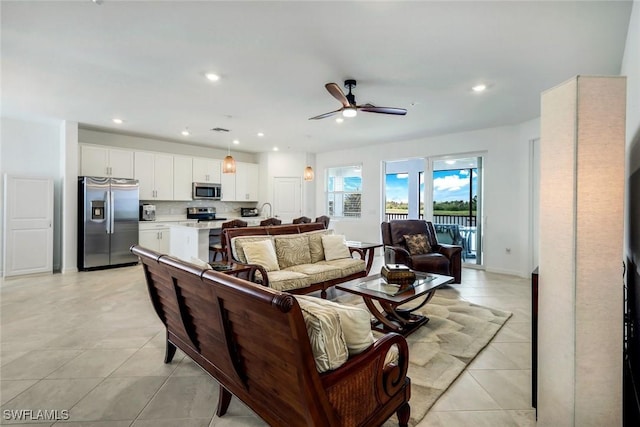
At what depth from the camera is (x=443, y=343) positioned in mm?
2619

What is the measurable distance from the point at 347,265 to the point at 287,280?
0.96 m

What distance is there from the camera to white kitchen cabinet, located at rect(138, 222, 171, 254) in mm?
5973

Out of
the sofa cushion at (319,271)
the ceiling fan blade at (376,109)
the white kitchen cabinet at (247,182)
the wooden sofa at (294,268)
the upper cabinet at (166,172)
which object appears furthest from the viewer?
the white kitchen cabinet at (247,182)

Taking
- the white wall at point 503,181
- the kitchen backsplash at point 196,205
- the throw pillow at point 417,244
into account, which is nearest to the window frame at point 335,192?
the white wall at point 503,181

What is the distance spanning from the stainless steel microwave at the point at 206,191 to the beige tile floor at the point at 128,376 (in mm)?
3673

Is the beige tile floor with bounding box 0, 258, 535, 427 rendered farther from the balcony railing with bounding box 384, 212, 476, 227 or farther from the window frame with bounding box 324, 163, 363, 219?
the window frame with bounding box 324, 163, 363, 219

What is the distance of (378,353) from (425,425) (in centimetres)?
68

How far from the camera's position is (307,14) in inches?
87.0

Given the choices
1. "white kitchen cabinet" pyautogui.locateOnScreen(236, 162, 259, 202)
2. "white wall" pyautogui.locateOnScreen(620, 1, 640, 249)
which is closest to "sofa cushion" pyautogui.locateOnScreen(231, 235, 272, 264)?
"white wall" pyautogui.locateOnScreen(620, 1, 640, 249)

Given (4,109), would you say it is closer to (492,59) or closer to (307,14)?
(307,14)

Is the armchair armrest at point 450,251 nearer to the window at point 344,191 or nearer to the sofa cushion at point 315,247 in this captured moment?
the sofa cushion at point 315,247

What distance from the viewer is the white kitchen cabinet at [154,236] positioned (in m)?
5.97

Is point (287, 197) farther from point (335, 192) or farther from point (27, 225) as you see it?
point (27, 225)

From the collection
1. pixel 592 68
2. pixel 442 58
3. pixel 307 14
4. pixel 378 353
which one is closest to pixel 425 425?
pixel 378 353
